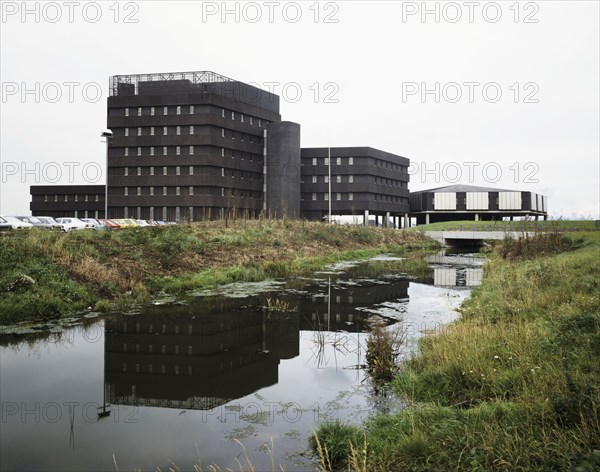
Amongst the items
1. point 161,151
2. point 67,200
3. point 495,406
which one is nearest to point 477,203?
point 161,151

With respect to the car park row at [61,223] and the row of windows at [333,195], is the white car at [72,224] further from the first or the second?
the row of windows at [333,195]

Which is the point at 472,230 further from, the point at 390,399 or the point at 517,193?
the point at 390,399

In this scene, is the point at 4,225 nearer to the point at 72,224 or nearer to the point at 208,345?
the point at 72,224

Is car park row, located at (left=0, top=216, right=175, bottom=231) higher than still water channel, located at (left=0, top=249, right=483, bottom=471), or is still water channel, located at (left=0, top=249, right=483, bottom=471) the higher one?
car park row, located at (left=0, top=216, right=175, bottom=231)

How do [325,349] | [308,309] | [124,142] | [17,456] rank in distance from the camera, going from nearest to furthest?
[17,456] → [325,349] → [308,309] → [124,142]

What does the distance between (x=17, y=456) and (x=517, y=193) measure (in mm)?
105854

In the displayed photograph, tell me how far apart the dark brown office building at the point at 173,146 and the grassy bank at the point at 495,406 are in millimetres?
65825

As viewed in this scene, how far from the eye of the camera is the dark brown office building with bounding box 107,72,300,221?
73938 mm

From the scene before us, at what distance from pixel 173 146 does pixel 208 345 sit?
6844 centimetres

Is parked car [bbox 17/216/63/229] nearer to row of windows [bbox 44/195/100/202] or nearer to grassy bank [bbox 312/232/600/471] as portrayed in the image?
row of windows [bbox 44/195/100/202]

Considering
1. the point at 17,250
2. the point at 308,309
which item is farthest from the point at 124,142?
the point at 308,309

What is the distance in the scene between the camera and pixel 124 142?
249ft

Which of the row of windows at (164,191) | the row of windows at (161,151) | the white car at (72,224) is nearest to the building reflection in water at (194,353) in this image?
the white car at (72,224)

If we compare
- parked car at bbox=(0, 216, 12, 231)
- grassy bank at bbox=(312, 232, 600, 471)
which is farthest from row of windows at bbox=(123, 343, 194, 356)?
parked car at bbox=(0, 216, 12, 231)
